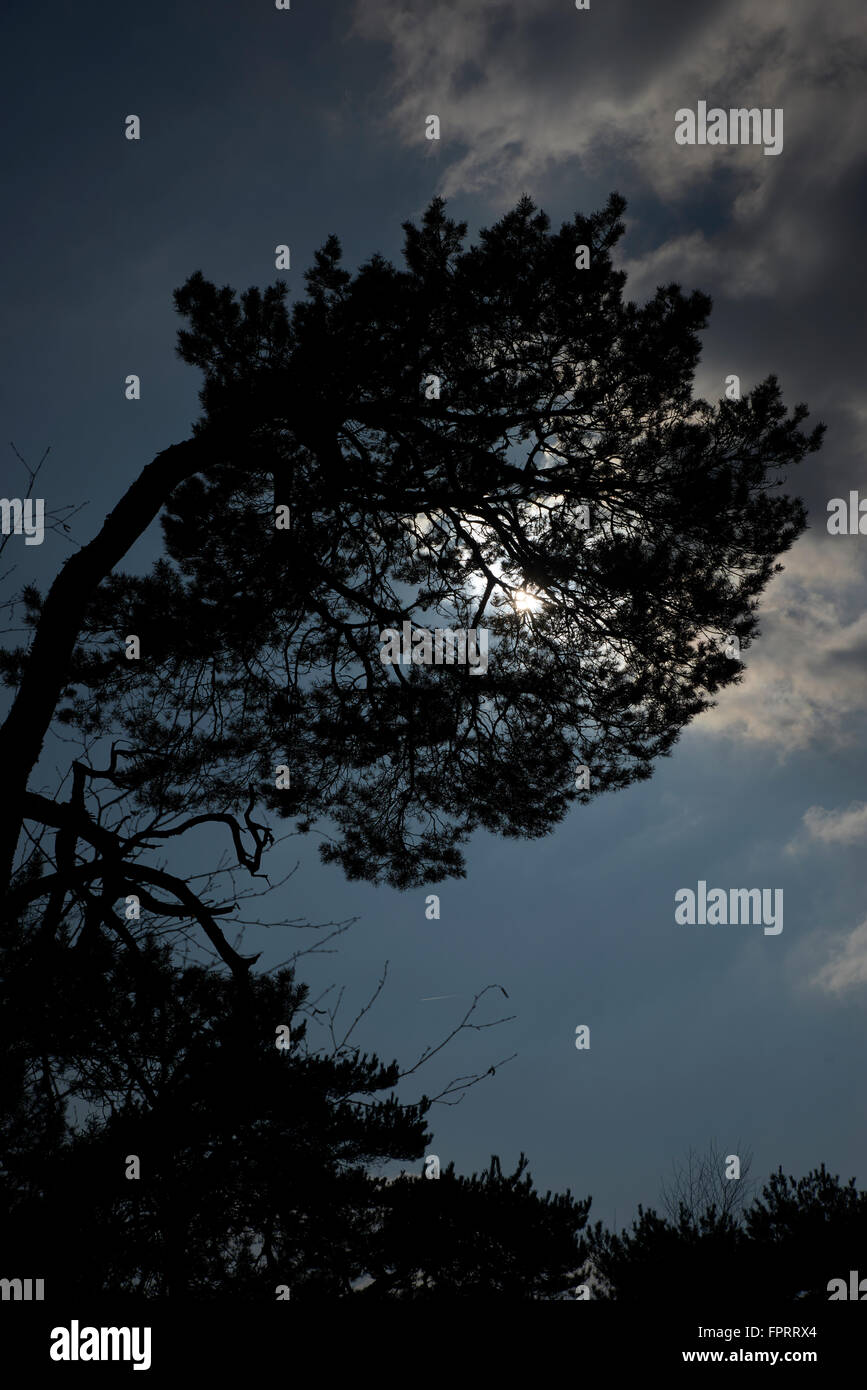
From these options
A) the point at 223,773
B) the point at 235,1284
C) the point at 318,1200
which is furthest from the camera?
the point at 223,773

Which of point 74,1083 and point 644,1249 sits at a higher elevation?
point 74,1083

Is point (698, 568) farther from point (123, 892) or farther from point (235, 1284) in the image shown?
point (235, 1284)

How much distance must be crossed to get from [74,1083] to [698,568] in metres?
4.33

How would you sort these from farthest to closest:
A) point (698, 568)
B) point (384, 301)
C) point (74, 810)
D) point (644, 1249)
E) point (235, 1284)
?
point (644, 1249)
point (698, 568)
point (384, 301)
point (74, 810)
point (235, 1284)

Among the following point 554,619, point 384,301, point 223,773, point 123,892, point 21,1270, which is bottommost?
point 21,1270

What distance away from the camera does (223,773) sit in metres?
5.50

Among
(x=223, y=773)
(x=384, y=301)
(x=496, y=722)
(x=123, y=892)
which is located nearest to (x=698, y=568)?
(x=496, y=722)

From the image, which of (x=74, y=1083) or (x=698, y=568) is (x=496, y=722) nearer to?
(x=698, y=568)

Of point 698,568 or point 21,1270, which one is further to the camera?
point 698,568

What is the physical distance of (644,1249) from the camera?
1177 cm

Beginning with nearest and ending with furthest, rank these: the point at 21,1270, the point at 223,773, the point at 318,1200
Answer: the point at 21,1270 < the point at 318,1200 < the point at 223,773
